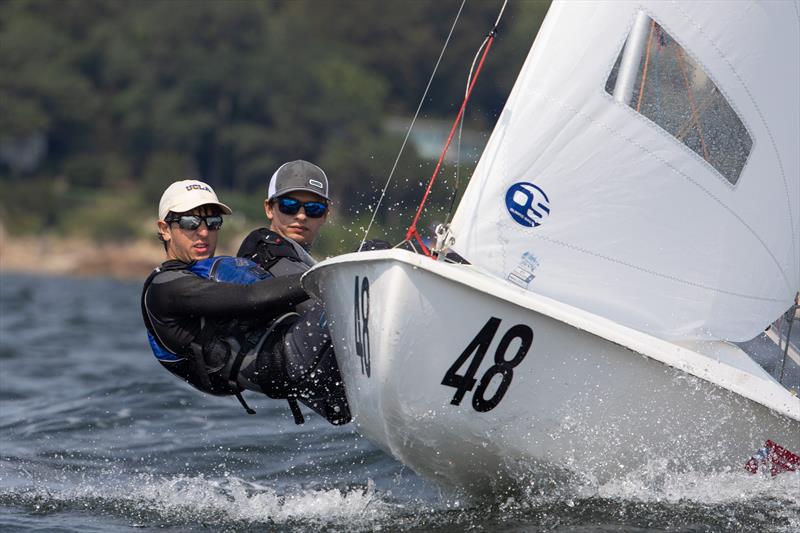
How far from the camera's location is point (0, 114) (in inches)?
→ 2164

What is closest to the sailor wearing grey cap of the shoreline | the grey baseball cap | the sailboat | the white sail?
the grey baseball cap

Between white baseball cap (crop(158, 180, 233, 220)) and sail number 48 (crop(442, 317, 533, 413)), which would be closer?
sail number 48 (crop(442, 317, 533, 413))

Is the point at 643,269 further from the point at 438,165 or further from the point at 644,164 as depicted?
the point at 438,165

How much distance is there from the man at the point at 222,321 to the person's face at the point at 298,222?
235 mm

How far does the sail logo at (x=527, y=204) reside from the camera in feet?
15.1

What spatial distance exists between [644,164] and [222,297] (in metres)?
1.51

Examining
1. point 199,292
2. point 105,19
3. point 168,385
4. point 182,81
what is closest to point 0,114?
point 182,81

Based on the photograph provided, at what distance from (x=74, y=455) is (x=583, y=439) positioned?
272 centimetres

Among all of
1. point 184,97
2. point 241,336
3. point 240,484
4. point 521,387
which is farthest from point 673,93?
point 184,97

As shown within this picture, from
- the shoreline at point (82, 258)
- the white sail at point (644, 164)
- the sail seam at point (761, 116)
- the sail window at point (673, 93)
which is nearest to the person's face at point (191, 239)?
the white sail at point (644, 164)

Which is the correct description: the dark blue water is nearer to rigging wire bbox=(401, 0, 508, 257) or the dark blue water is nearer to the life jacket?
the life jacket

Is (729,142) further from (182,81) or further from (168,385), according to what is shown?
(182,81)

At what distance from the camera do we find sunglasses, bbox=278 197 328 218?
525 centimetres

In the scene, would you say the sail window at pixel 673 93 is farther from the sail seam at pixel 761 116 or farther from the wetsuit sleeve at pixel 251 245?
the wetsuit sleeve at pixel 251 245
